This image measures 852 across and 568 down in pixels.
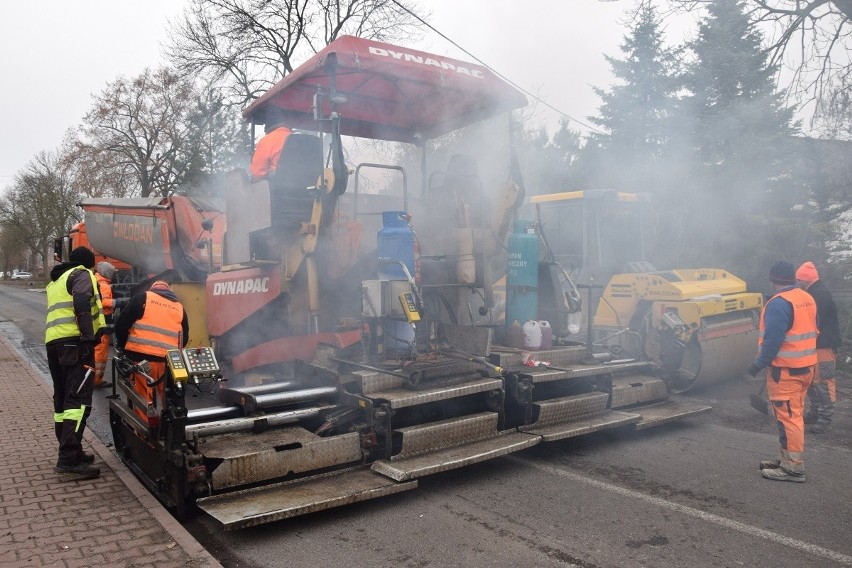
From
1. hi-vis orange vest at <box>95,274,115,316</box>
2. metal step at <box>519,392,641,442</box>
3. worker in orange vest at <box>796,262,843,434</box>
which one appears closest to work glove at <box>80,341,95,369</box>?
hi-vis orange vest at <box>95,274,115,316</box>

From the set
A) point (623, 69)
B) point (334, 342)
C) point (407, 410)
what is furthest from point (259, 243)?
point (623, 69)

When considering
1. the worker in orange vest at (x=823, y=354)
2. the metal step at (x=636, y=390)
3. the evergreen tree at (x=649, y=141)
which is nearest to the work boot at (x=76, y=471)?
the metal step at (x=636, y=390)

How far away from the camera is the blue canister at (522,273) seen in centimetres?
592

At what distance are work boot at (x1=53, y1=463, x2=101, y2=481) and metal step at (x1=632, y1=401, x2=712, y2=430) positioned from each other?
4307 millimetres

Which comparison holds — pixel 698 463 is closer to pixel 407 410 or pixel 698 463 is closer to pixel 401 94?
pixel 407 410

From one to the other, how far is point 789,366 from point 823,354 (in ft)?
6.67

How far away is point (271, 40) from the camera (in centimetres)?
2091

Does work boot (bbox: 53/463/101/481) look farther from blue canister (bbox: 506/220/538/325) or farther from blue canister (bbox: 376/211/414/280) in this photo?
blue canister (bbox: 506/220/538/325)

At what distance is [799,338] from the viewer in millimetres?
4645

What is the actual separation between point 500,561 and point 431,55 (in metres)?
4.00

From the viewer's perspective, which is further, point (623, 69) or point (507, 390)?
point (623, 69)

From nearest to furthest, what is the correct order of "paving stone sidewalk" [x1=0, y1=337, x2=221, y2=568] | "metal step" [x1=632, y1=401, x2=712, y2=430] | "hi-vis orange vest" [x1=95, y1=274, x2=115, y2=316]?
"paving stone sidewalk" [x1=0, y1=337, x2=221, y2=568] < "metal step" [x1=632, y1=401, x2=712, y2=430] < "hi-vis orange vest" [x1=95, y1=274, x2=115, y2=316]

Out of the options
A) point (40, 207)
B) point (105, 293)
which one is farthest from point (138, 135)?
point (105, 293)

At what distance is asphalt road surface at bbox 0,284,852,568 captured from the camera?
3.43 m
